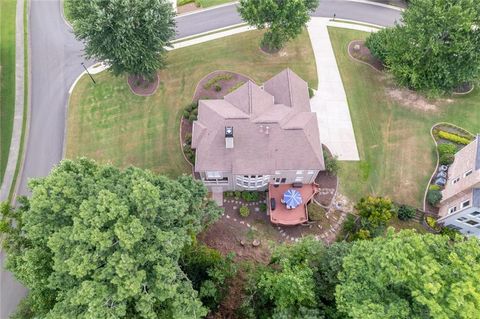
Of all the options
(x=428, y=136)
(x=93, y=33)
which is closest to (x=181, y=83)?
(x=93, y=33)

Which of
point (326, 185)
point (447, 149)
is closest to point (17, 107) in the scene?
point (326, 185)

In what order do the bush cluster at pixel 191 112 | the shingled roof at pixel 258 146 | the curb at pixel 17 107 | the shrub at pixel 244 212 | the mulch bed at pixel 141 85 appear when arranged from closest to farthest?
the shingled roof at pixel 258 146 → the shrub at pixel 244 212 → the curb at pixel 17 107 → the bush cluster at pixel 191 112 → the mulch bed at pixel 141 85

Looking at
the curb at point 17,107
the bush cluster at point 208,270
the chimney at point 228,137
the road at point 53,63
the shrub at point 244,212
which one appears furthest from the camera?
the road at point 53,63

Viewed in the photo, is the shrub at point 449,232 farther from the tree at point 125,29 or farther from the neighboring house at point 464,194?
the tree at point 125,29

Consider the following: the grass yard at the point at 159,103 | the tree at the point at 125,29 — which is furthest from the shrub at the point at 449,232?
the tree at the point at 125,29

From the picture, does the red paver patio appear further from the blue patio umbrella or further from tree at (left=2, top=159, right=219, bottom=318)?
tree at (left=2, top=159, right=219, bottom=318)

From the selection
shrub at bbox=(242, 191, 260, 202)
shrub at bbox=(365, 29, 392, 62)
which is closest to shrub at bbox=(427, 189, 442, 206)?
shrub at bbox=(365, 29, 392, 62)

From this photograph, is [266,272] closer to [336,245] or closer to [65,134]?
[336,245]
